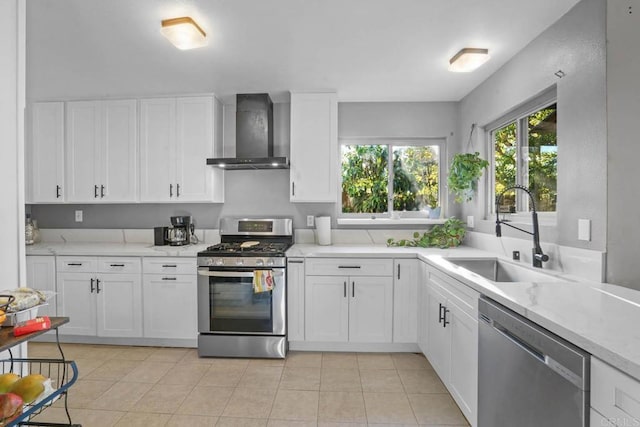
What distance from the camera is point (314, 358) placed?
279cm

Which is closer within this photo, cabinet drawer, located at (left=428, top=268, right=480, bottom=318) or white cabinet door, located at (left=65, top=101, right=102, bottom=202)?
cabinet drawer, located at (left=428, top=268, right=480, bottom=318)

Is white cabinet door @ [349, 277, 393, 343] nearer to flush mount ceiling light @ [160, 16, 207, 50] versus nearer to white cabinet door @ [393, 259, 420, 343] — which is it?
white cabinet door @ [393, 259, 420, 343]

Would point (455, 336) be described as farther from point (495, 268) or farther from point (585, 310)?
point (585, 310)

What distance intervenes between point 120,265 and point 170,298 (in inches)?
21.5

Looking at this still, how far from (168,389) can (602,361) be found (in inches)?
96.8

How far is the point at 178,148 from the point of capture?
3281 mm

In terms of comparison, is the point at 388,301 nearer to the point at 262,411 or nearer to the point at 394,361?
the point at 394,361

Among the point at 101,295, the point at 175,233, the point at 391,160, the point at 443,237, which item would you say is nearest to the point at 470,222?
the point at 443,237

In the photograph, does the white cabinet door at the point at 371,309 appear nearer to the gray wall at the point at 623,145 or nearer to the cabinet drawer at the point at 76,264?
the gray wall at the point at 623,145

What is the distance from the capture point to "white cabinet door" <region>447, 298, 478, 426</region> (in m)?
1.72

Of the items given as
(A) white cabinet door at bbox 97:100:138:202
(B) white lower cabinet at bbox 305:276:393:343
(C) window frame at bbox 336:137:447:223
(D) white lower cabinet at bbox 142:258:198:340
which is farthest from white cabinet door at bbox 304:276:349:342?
(A) white cabinet door at bbox 97:100:138:202

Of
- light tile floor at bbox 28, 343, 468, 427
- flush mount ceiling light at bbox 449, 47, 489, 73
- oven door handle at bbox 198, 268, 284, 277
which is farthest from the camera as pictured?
oven door handle at bbox 198, 268, 284, 277

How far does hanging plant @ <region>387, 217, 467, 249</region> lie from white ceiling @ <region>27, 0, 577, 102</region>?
51.0 inches

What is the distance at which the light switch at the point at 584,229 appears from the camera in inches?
68.4
